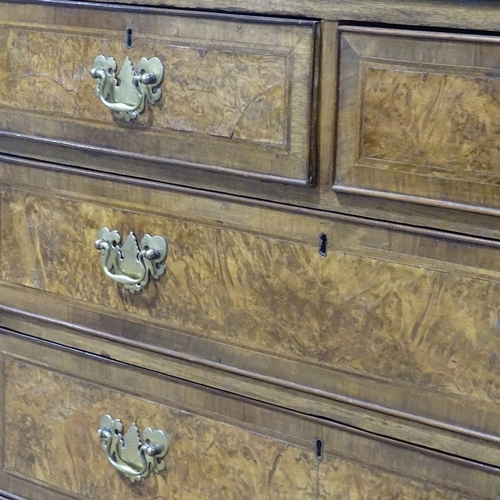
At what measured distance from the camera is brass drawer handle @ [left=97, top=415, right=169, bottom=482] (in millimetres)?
1032

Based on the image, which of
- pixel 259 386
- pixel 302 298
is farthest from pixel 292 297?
pixel 259 386

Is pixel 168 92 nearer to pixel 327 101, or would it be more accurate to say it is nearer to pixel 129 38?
pixel 129 38

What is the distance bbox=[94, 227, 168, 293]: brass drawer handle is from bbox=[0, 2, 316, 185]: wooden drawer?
0.07m

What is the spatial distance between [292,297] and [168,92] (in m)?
0.24

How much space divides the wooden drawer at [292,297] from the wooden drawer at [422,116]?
47 mm

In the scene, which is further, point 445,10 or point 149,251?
point 149,251

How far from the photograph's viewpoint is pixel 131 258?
3.24ft

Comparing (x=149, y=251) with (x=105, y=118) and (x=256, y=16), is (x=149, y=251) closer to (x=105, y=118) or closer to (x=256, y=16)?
(x=105, y=118)

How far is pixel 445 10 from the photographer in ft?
2.50

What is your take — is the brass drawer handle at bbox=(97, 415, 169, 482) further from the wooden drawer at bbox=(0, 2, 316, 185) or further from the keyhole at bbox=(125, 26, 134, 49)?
the keyhole at bbox=(125, 26, 134, 49)

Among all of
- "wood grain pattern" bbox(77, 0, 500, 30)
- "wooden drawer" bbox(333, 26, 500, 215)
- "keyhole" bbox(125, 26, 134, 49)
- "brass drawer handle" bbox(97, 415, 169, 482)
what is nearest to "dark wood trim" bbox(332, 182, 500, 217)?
"wooden drawer" bbox(333, 26, 500, 215)

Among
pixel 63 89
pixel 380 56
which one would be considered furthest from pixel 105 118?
pixel 380 56

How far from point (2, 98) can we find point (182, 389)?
0.39 m

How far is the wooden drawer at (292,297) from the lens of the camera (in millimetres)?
838
